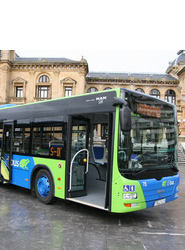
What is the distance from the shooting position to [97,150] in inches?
289

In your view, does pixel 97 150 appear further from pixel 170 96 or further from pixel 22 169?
pixel 170 96

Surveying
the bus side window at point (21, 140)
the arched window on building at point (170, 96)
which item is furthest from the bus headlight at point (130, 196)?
the arched window on building at point (170, 96)

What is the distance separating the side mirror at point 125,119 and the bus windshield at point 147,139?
312mm

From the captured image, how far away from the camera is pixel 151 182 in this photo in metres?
5.30

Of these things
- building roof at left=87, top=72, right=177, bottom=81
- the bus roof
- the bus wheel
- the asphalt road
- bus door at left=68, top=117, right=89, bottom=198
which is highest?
building roof at left=87, top=72, right=177, bottom=81

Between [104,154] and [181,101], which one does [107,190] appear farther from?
[181,101]

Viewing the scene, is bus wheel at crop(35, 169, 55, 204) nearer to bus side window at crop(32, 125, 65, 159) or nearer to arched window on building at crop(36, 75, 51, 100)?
bus side window at crop(32, 125, 65, 159)

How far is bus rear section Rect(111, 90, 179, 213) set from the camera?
5012 mm

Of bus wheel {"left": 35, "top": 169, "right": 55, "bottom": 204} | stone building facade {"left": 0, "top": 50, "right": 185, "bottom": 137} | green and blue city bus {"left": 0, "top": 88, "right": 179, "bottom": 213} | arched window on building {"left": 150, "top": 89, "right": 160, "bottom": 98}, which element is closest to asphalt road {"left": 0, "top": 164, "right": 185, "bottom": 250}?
bus wheel {"left": 35, "top": 169, "right": 55, "bottom": 204}

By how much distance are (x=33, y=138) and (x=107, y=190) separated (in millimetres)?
3076

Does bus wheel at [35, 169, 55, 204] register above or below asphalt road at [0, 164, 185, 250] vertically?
above

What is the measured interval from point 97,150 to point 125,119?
274 cm

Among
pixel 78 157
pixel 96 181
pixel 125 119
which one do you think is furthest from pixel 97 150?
pixel 125 119

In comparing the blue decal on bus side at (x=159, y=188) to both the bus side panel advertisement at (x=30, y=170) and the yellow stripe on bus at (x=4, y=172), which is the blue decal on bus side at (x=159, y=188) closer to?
the bus side panel advertisement at (x=30, y=170)
